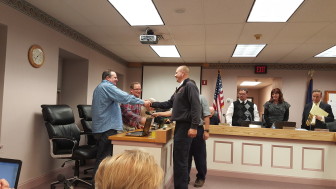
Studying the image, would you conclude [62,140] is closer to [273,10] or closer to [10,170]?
[10,170]

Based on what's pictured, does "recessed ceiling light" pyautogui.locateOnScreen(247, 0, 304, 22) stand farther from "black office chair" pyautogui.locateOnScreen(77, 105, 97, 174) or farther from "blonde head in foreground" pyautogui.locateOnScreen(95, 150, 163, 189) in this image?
"black office chair" pyautogui.locateOnScreen(77, 105, 97, 174)

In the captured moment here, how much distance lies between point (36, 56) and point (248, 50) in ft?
13.3

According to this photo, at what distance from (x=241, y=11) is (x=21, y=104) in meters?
3.07

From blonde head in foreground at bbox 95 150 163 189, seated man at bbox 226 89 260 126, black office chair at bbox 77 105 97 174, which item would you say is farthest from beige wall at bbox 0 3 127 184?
seated man at bbox 226 89 260 126

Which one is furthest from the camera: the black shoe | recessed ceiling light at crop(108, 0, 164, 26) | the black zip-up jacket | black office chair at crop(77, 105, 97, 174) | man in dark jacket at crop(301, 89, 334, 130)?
black office chair at crop(77, 105, 97, 174)

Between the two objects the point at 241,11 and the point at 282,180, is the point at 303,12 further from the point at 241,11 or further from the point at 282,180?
the point at 282,180

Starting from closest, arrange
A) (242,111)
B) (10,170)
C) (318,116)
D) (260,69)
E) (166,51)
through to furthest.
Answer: (10,170)
(318,116)
(242,111)
(166,51)
(260,69)

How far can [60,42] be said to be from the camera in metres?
3.74

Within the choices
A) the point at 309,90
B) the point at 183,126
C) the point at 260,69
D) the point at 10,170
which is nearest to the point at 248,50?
the point at 260,69

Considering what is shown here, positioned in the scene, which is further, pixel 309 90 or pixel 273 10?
pixel 309 90

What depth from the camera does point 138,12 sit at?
3199 mm

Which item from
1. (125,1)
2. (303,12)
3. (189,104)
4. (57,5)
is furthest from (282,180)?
(57,5)

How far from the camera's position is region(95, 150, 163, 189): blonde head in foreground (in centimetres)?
58

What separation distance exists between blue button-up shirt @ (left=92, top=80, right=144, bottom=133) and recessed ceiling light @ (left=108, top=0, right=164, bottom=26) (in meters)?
1.03
